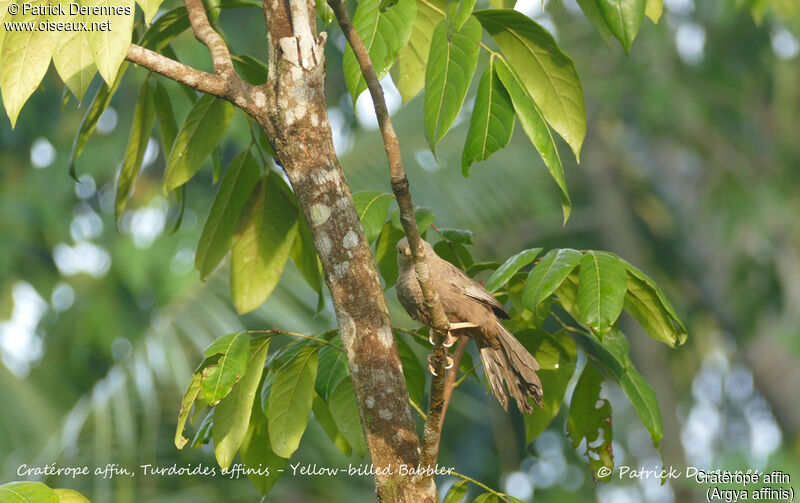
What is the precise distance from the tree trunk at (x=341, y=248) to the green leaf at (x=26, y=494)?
2.60 feet

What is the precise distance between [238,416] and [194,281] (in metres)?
3.65

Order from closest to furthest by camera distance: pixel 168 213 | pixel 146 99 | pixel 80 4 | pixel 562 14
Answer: pixel 80 4 → pixel 146 99 → pixel 168 213 → pixel 562 14

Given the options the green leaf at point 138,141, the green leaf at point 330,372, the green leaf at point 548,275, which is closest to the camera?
the green leaf at point 548,275

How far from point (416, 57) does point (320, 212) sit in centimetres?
72

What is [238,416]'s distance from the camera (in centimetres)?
217

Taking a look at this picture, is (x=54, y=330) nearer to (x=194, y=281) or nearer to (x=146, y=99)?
(x=194, y=281)

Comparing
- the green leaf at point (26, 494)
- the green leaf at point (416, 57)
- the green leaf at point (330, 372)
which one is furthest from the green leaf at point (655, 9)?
the green leaf at point (26, 494)

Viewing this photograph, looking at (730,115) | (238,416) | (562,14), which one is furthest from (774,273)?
(238,416)

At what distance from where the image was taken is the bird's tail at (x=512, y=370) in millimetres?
2400

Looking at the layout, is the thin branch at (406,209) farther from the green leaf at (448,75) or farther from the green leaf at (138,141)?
the green leaf at (138,141)

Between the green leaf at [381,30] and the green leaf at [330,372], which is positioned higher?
the green leaf at [381,30]

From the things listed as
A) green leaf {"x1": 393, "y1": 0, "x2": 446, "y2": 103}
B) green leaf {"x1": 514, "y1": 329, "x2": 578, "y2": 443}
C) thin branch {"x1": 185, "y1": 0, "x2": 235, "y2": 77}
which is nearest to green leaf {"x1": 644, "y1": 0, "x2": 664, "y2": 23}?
green leaf {"x1": 393, "y1": 0, "x2": 446, "y2": 103}

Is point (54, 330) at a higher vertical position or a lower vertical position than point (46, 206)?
lower

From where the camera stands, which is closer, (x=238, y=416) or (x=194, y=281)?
(x=238, y=416)
